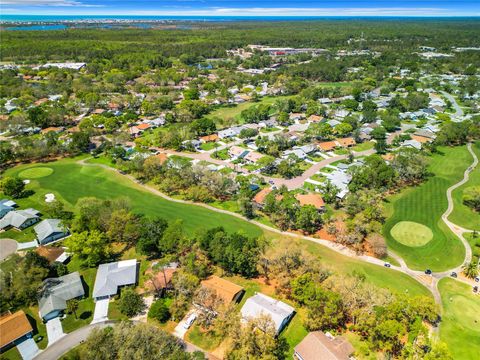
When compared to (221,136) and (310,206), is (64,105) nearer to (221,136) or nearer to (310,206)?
(221,136)

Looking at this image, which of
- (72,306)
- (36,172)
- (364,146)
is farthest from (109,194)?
(364,146)

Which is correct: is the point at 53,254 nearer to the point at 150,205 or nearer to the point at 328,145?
the point at 150,205

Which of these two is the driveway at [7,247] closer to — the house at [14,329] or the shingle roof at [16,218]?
the shingle roof at [16,218]

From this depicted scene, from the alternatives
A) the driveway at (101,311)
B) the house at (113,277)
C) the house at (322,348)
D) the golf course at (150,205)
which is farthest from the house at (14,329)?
the house at (322,348)

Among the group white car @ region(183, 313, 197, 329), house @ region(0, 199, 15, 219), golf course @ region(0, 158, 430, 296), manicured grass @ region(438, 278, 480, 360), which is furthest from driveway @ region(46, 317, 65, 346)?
manicured grass @ region(438, 278, 480, 360)

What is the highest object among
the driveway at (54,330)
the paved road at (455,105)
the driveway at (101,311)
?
the paved road at (455,105)

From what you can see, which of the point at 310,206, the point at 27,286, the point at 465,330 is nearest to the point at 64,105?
the point at 27,286
